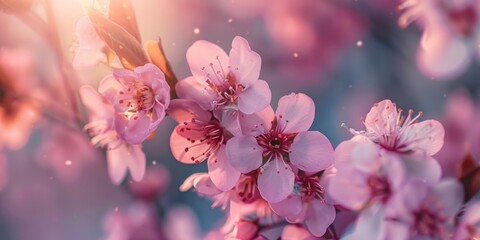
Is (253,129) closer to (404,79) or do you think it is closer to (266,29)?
(404,79)

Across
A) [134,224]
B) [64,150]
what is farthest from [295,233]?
[64,150]

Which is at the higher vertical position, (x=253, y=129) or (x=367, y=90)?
(x=253, y=129)

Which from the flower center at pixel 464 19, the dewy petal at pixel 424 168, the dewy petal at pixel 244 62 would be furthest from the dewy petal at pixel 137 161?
the flower center at pixel 464 19

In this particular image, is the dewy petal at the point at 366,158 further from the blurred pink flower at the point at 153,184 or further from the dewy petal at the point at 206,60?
the blurred pink flower at the point at 153,184

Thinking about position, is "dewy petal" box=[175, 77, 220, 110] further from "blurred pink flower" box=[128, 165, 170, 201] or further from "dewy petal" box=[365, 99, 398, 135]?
"blurred pink flower" box=[128, 165, 170, 201]

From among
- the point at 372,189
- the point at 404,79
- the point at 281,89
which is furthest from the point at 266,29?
the point at 372,189

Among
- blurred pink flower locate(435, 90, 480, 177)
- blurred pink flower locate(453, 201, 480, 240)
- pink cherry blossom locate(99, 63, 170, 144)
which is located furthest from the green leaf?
blurred pink flower locate(435, 90, 480, 177)
